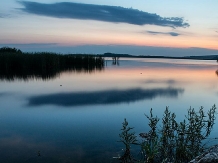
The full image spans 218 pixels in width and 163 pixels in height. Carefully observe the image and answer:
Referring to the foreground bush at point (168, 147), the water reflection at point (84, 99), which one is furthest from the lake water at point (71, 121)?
the foreground bush at point (168, 147)

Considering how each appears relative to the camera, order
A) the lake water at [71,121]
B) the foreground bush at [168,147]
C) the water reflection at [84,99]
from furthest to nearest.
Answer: the water reflection at [84,99] → the lake water at [71,121] → the foreground bush at [168,147]

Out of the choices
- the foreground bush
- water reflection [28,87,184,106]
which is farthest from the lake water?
the foreground bush

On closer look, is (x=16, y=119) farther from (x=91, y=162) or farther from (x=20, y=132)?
(x=91, y=162)

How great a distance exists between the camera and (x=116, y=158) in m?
5.13

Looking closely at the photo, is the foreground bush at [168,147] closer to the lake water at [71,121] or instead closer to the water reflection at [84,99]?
the lake water at [71,121]

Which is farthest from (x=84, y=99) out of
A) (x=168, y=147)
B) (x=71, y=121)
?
(x=168, y=147)

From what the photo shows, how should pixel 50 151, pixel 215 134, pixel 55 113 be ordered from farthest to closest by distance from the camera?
pixel 55 113 < pixel 215 134 < pixel 50 151

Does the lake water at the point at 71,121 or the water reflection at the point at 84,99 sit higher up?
the water reflection at the point at 84,99

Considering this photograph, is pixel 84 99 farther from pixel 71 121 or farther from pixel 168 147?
pixel 168 147

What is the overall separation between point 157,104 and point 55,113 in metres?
4.70

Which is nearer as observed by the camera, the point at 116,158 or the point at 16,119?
the point at 116,158

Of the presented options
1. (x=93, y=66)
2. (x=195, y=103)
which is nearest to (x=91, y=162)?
(x=195, y=103)

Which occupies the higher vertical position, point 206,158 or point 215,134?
point 206,158

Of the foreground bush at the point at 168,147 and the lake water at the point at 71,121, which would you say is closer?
the foreground bush at the point at 168,147
